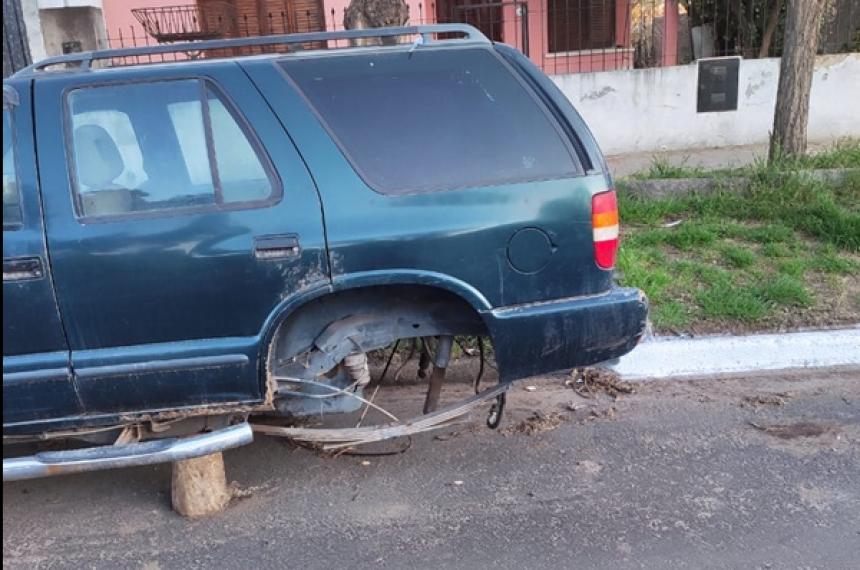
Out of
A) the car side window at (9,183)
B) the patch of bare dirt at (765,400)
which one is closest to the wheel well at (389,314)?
the car side window at (9,183)

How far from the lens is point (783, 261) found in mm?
5625

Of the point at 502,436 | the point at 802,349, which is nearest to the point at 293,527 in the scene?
the point at 502,436

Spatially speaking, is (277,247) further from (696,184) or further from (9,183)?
(696,184)

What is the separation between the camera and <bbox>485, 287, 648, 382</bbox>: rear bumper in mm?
3238

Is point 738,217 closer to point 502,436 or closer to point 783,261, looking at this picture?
point 783,261

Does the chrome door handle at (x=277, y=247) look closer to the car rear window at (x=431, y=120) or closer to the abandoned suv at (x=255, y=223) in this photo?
the abandoned suv at (x=255, y=223)

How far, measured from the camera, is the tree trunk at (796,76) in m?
6.85

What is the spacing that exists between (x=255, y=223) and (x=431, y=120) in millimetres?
825

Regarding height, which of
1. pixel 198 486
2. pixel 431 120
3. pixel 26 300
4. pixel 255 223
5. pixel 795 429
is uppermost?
pixel 431 120

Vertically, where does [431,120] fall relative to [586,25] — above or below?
below

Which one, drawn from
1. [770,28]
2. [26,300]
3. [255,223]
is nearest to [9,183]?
[26,300]

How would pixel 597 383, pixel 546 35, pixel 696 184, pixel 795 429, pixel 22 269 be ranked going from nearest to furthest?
pixel 22 269
pixel 795 429
pixel 597 383
pixel 696 184
pixel 546 35

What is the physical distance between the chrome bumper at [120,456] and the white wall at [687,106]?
7.84 m

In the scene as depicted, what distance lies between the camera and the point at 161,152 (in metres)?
3.09
